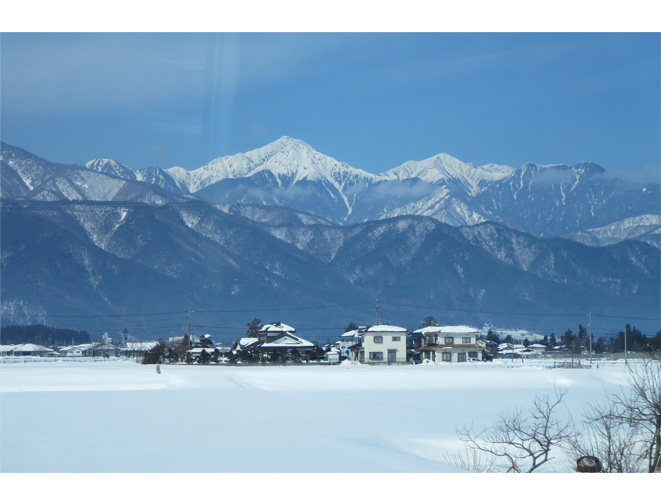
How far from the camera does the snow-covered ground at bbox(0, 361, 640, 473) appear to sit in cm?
1502

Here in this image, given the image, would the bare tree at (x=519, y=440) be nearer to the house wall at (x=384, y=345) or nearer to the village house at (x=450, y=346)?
the house wall at (x=384, y=345)

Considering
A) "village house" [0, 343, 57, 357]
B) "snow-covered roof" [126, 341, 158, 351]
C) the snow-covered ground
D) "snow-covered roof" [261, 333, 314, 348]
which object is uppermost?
"snow-covered roof" [261, 333, 314, 348]

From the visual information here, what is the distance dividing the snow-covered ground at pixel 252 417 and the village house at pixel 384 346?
16.1 metres

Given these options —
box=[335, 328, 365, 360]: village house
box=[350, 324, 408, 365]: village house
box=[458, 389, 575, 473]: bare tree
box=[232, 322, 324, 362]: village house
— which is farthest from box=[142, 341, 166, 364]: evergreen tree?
box=[458, 389, 575, 473]: bare tree

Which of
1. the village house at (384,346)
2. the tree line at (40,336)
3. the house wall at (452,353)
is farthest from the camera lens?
the tree line at (40,336)

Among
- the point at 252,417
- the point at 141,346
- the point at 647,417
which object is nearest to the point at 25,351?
the point at 141,346

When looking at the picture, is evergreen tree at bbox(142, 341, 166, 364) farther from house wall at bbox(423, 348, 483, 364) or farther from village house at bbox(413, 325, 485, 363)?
house wall at bbox(423, 348, 483, 364)

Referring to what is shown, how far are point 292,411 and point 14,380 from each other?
51.1 feet

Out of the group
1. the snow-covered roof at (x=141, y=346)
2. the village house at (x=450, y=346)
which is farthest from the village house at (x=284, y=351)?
the snow-covered roof at (x=141, y=346)

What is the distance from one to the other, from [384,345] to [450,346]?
19.2 feet

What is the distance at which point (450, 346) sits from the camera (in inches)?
2352

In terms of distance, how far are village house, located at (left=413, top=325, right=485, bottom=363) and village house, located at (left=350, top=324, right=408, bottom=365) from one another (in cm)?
379

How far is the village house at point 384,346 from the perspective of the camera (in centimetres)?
5634
